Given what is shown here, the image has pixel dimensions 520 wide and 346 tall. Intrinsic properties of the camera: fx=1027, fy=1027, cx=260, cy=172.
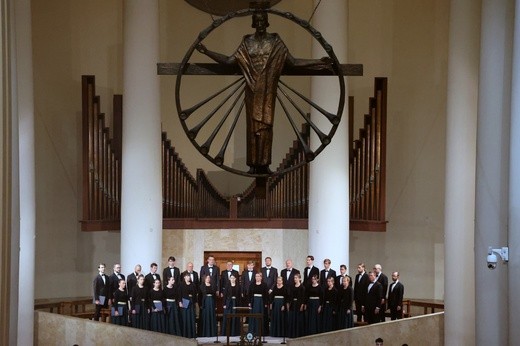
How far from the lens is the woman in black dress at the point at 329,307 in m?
A: 15.5

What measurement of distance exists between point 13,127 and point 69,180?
25.4 feet

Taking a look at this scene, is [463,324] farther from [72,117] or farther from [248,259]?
[72,117]

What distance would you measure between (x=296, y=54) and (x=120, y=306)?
6.51 meters

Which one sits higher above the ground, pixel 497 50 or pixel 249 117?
pixel 497 50

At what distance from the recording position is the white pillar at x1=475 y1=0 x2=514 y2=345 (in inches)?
444

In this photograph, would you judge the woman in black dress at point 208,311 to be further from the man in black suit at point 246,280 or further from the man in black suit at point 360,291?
the man in black suit at point 360,291

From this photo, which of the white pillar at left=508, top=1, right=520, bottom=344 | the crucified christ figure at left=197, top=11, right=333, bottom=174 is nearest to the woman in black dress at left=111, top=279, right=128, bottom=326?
the white pillar at left=508, top=1, right=520, bottom=344

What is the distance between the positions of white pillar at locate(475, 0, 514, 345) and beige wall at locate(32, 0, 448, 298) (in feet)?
22.7

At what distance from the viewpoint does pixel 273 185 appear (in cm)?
1809

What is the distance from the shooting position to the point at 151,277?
15.5 metres

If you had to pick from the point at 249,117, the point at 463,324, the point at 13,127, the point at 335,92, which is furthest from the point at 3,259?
the point at 335,92

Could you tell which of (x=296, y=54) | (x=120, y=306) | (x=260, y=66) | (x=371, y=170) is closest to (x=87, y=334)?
(x=120, y=306)

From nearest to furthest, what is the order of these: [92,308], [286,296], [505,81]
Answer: [505,81], [286,296], [92,308]

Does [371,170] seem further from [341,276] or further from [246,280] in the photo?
[246,280]
